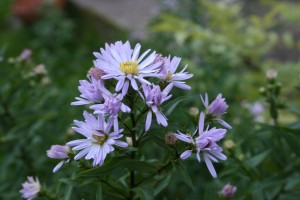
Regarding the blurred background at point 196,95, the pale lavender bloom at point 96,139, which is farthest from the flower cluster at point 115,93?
the blurred background at point 196,95

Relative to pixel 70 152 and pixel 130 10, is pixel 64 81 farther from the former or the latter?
pixel 130 10

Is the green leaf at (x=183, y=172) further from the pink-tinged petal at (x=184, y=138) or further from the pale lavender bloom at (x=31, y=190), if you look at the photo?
the pale lavender bloom at (x=31, y=190)

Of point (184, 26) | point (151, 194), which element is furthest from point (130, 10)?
point (151, 194)

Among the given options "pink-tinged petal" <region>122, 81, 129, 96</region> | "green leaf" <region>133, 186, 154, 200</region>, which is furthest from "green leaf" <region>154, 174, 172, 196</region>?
"pink-tinged petal" <region>122, 81, 129, 96</region>

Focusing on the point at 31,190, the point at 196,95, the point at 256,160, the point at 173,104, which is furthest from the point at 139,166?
the point at 196,95

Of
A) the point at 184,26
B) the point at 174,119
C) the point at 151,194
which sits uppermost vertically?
the point at 184,26

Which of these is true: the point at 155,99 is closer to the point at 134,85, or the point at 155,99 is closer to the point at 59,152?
the point at 134,85

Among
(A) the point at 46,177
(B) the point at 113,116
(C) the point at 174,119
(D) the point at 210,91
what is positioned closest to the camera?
(B) the point at 113,116
